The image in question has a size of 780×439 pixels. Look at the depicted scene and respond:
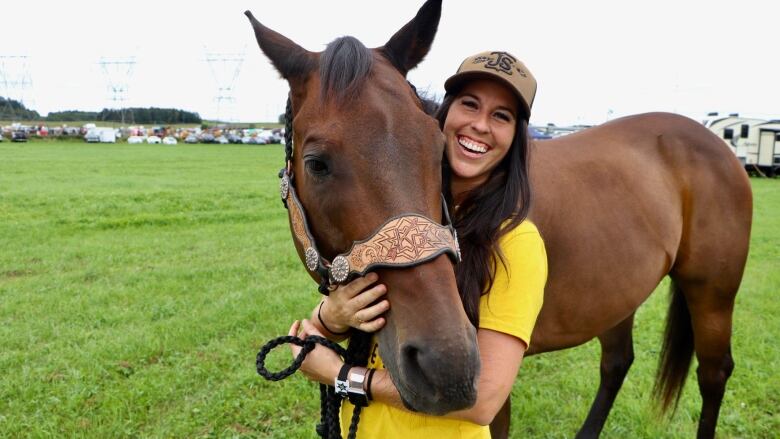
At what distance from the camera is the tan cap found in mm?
1845

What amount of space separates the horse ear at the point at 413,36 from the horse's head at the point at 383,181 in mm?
43

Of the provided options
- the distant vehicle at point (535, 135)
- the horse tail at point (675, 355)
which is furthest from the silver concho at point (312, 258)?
the horse tail at point (675, 355)

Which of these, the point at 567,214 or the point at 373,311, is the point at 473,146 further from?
the point at 567,214

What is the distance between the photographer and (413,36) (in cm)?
194

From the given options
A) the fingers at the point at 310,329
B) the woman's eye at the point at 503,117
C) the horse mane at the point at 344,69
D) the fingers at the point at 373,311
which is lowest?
the fingers at the point at 310,329

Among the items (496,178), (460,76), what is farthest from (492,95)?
(496,178)

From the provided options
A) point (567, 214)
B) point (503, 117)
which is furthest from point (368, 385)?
point (567, 214)

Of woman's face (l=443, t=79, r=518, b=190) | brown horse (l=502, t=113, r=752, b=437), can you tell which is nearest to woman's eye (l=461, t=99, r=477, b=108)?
woman's face (l=443, t=79, r=518, b=190)

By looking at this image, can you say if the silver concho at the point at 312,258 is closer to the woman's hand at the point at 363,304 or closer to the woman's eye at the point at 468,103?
the woman's hand at the point at 363,304

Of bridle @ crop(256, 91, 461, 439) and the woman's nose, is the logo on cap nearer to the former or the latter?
the woman's nose

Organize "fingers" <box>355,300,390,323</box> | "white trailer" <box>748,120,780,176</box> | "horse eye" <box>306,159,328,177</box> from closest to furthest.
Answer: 1. "fingers" <box>355,300,390,323</box>
2. "horse eye" <box>306,159,328,177</box>
3. "white trailer" <box>748,120,780,176</box>

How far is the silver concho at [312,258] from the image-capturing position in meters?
1.60

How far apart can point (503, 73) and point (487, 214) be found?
49 centimetres

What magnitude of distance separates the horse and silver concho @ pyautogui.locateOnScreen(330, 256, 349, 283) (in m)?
0.07
